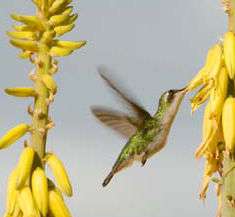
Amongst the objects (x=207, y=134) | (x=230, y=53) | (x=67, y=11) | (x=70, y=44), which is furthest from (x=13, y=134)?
(x=230, y=53)

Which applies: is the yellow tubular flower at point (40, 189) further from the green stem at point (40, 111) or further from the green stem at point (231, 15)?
the green stem at point (231, 15)

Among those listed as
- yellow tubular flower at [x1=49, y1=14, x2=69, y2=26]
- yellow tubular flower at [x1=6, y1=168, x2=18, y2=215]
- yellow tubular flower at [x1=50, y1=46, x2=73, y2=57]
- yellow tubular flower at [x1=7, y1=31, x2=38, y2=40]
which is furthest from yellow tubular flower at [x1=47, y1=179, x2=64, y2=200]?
yellow tubular flower at [x1=49, y1=14, x2=69, y2=26]

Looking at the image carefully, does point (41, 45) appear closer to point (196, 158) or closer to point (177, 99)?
point (196, 158)

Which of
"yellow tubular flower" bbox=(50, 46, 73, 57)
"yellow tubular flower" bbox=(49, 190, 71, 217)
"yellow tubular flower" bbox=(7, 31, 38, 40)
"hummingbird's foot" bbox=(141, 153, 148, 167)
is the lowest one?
"yellow tubular flower" bbox=(49, 190, 71, 217)

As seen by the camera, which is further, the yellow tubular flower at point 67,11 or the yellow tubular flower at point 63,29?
the yellow tubular flower at point 67,11

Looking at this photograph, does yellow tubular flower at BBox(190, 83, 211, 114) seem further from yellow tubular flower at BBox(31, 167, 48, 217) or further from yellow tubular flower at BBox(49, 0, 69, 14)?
yellow tubular flower at BBox(31, 167, 48, 217)

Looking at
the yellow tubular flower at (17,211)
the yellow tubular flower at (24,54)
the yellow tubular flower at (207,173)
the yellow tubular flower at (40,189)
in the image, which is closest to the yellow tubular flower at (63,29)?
the yellow tubular flower at (24,54)
